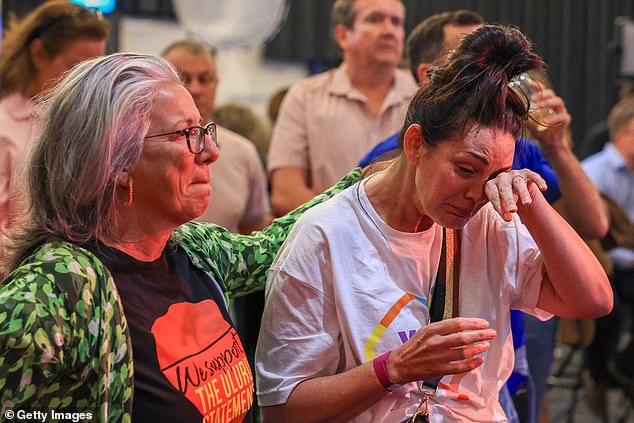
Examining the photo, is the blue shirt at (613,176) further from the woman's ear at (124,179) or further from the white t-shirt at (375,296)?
the woman's ear at (124,179)

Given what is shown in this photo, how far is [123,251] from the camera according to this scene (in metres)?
1.63

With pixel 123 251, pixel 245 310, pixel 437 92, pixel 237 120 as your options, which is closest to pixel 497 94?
pixel 437 92

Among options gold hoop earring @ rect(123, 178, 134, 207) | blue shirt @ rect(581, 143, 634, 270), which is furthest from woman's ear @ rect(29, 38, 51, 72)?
blue shirt @ rect(581, 143, 634, 270)

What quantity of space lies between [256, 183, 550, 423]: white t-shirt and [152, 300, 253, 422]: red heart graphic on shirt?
0.12 meters

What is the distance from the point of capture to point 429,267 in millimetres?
1876

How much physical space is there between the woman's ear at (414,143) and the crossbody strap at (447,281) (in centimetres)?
17

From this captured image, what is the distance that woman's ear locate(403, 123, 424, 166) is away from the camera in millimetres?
1807

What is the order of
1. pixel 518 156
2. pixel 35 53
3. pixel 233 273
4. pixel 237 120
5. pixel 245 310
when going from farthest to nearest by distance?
pixel 237 120, pixel 245 310, pixel 35 53, pixel 518 156, pixel 233 273

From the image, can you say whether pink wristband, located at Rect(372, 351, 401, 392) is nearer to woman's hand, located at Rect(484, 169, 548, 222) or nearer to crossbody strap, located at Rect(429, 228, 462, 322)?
crossbody strap, located at Rect(429, 228, 462, 322)

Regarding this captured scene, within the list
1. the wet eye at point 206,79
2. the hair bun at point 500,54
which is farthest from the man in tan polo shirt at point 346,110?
the hair bun at point 500,54

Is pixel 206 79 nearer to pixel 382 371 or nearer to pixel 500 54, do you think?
pixel 500 54

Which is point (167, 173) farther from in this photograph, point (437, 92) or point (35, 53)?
point (35, 53)

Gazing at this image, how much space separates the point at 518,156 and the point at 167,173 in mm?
889

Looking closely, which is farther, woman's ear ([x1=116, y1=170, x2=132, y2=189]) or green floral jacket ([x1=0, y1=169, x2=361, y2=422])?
woman's ear ([x1=116, y1=170, x2=132, y2=189])
